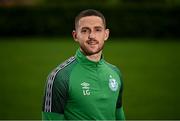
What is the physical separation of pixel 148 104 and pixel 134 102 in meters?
0.34

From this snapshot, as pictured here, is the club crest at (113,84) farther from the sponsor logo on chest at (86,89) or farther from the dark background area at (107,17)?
the dark background area at (107,17)

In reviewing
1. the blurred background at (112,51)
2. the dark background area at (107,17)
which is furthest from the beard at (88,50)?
the dark background area at (107,17)

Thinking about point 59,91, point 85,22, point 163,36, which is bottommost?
point 163,36

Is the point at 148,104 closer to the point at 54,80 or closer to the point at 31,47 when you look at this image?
the point at 54,80

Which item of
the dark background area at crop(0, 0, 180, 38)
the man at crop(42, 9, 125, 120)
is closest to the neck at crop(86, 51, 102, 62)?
the man at crop(42, 9, 125, 120)

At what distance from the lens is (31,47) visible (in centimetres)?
2220

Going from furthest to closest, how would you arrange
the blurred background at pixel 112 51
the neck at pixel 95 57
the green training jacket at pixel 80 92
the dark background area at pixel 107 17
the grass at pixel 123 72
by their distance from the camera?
1. the dark background area at pixel 107 17
2. the blurred background at pixel 112 51
3. the grass at pixel 123 72
4. the neck at pixel 95 57
5. the green training jacket at pixel 80 92

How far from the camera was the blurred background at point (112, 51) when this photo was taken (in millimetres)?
10664

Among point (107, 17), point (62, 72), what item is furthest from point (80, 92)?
point (107, 17)

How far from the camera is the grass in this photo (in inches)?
400

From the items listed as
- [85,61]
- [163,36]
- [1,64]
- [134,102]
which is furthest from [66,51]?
[85,61]

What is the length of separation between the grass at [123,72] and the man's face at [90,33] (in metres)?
6.06

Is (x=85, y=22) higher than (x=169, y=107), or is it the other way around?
(x=85, y=22)

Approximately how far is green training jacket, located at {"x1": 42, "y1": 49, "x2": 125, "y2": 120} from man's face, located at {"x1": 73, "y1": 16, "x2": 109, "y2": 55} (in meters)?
0.12
